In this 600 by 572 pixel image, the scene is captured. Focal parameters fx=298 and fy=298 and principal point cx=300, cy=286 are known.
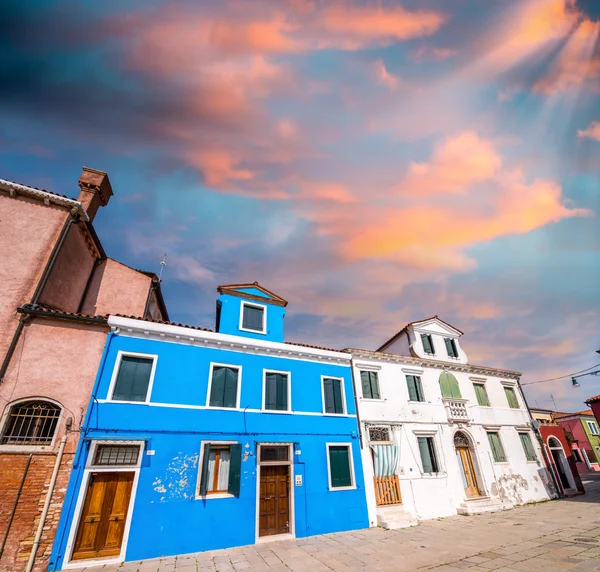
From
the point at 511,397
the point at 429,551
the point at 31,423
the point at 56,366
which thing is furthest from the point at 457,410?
the point at 31,423

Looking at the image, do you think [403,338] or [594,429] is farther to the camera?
[594,429]

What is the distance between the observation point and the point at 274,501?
37.4 ft

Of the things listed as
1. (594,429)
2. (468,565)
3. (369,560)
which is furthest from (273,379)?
(594,429)

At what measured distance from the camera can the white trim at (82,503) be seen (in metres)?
8.23

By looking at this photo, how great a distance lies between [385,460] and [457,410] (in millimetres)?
5955

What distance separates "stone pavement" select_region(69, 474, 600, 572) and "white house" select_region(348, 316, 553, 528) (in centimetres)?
178

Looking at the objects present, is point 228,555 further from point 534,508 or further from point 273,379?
point 534,508

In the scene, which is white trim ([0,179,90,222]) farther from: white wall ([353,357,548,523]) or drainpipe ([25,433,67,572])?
white wall ([353,357,548,523])

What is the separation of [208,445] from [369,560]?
6142 millimetres

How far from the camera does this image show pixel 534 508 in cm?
1541

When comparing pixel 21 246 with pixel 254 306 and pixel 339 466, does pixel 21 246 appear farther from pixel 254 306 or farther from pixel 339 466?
pixel 339 466

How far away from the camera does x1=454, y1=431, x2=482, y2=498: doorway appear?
619 inches

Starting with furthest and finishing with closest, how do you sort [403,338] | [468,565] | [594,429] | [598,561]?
[594,429]
[403,338]
[468,565]
[598,561]

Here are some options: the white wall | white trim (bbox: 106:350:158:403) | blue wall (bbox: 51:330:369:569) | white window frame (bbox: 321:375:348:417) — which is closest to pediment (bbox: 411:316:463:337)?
the white wall
